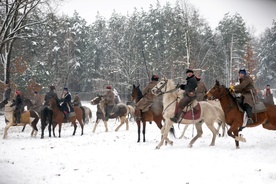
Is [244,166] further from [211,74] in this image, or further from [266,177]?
[211,74]

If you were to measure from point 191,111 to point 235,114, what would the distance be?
4.56 ft

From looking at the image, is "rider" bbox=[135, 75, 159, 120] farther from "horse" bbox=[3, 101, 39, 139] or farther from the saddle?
"horse" bbox=[3, 101, 39, 139]

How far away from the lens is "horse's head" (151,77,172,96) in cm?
995

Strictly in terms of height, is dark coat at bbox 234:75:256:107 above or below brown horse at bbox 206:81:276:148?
above

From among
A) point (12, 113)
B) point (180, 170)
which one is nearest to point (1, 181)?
point (180, 170)

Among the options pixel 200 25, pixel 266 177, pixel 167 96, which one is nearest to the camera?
pixel 266 177

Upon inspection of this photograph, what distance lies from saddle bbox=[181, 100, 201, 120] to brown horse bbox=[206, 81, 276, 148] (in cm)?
70

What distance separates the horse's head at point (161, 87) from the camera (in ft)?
32.7

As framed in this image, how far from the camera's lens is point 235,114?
9.21m

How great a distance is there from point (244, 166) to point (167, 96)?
3.98 m

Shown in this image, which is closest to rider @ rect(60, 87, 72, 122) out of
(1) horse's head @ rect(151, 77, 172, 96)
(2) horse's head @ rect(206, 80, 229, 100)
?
(1) horse's head @ rect(151, 77, 172, 96)

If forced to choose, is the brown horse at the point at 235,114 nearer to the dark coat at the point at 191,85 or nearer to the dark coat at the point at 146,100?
the dark coat at the point at 191,85

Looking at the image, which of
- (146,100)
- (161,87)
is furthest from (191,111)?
(146,100)

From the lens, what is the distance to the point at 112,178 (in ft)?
20.2
